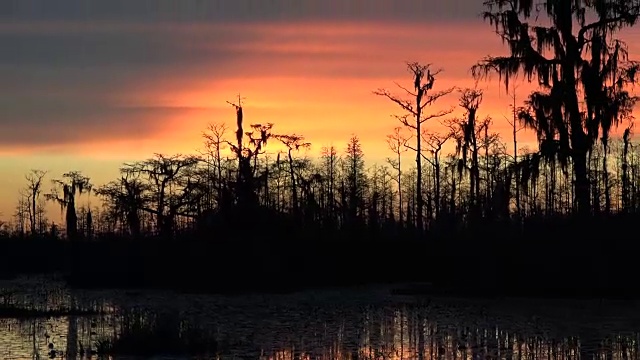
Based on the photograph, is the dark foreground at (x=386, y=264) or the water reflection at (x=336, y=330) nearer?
the water reflection at (x=336, y=330)

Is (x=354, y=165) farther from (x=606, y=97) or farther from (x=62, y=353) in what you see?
(x=62, y=353)

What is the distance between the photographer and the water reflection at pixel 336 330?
1331 centimetres

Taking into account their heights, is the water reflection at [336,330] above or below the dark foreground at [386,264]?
below

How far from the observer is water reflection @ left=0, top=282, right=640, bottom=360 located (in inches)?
524

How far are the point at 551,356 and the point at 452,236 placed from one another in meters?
14.0

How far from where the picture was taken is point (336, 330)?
16422 mm

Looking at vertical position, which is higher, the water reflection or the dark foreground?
the dark foreground

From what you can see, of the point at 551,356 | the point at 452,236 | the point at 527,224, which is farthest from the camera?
the point at 452,236

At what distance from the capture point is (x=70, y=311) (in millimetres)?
20875

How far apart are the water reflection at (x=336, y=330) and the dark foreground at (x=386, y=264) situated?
1.67 meters

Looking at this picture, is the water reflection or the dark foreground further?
the dark foreground

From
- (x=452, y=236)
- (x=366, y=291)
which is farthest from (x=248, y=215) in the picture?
(x=452, y=236)

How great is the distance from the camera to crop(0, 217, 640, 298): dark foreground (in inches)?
892

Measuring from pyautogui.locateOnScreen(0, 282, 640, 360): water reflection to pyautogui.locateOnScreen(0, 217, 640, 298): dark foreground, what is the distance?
167cm
